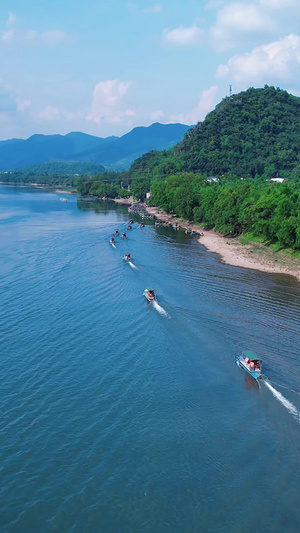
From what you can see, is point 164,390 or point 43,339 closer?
point 164,390

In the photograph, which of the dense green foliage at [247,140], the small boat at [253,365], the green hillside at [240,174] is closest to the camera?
the small boat at [253,365]

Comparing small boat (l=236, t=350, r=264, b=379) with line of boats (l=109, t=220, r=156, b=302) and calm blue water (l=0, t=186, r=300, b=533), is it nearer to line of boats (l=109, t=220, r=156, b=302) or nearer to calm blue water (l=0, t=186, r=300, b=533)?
calm blue water (l=0, t=186, r=300, b=533)

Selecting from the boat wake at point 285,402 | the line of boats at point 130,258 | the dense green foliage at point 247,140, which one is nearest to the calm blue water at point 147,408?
the boat wake at point 285,402

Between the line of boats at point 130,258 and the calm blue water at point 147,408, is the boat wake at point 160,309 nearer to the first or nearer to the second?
the calm blue water at point 147,408

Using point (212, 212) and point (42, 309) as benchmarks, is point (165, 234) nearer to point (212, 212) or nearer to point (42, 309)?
point (212, 212)

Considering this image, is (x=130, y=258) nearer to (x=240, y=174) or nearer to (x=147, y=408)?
(x=147, y=408)

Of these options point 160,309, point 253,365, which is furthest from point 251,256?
point 253,365

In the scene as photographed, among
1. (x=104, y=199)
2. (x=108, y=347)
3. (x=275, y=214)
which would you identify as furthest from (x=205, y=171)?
(x=108, y=347)
